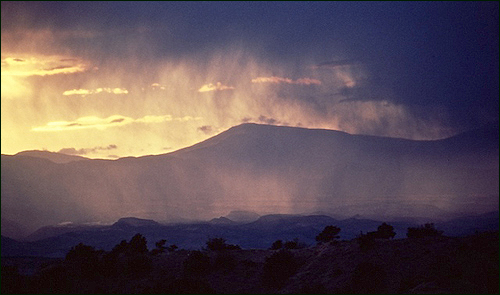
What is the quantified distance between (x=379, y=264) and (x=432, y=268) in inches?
216

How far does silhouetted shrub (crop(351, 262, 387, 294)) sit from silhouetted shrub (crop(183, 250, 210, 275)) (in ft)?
54.1

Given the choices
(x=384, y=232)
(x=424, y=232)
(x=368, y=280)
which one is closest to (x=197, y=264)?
(x=368, y=280)

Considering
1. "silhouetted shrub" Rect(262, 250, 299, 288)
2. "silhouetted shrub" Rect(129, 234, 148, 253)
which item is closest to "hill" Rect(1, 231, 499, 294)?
"silhouetted shrub" Rect(262, 250, 299, 288)

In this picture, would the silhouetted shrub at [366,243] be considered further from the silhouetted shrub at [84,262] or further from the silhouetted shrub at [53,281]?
the silhouetted shrub at [53,281]

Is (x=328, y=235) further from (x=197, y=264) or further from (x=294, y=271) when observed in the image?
(x=197, y=264)

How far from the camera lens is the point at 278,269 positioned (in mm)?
55781

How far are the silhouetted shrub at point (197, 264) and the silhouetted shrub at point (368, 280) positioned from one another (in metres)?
16.5

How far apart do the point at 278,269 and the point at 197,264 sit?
8854 millimetres

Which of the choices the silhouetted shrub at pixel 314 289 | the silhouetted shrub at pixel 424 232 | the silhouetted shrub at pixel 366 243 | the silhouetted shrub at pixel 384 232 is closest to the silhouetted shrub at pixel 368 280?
the silhouetted shrub at pixel 314 289

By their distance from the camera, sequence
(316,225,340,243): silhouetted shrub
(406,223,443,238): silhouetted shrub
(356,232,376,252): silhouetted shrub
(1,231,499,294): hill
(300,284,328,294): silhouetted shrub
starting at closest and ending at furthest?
(1,231,499,294): hill < (300,284,328,294): silhouetted shrub < (356,232,376,252): silhouetted shrub < (406,223,443,238): silhouetted shrub < (316,225,340,243): silhouetted shrub

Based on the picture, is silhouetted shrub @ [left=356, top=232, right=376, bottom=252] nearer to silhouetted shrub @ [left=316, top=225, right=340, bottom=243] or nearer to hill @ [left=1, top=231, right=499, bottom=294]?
hill @ [left=1, top=231, right=499, bottom=294]

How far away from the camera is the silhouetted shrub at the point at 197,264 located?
58.1 meters

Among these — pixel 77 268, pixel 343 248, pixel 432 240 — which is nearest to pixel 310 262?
pixel 343 248

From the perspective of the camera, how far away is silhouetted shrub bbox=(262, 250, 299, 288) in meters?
54.5
